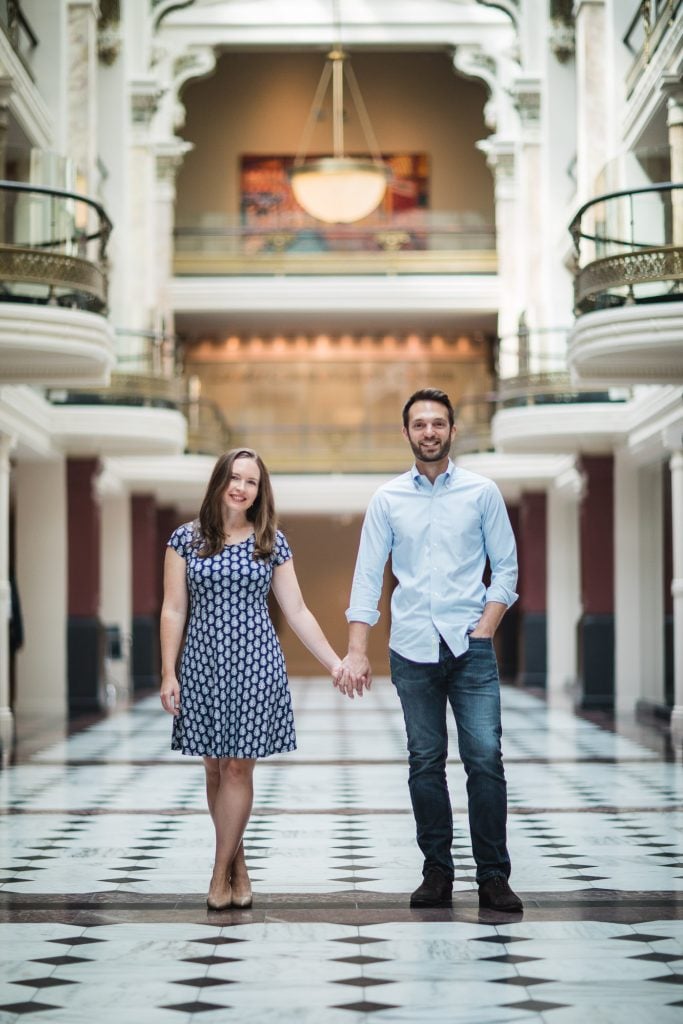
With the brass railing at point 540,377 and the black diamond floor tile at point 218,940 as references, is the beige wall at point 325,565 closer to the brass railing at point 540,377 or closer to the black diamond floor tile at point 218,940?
the brass railing at point 540,377

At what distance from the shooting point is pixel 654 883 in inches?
276

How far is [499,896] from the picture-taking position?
6160 mm

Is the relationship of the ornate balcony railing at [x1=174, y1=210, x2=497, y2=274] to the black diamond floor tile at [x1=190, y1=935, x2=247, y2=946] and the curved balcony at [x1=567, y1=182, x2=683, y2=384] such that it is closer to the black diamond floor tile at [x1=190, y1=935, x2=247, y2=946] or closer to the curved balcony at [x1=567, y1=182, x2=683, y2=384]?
the curved balcony at [x1=567, y1=182, x2=683, y2=384]

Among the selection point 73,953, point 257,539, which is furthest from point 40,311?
point 73,953

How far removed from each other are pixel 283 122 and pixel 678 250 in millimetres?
24565

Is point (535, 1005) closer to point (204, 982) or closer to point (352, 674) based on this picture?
point (204, 982)

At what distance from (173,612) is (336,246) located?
87.5 ft

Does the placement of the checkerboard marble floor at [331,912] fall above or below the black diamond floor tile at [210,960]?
below

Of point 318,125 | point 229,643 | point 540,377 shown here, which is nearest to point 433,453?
point 229,643

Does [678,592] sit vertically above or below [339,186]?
below

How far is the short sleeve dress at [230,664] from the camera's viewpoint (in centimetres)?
604

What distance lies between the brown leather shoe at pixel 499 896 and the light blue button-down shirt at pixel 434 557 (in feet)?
2.81

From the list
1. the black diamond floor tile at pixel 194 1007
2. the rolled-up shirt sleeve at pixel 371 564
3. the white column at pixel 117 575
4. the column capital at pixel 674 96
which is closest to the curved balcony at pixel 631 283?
the column capital at pixel 674 96

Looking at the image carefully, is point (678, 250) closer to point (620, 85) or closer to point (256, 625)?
point (620, 85)
